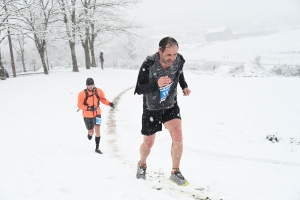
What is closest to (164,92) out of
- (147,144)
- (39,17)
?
(147,144)

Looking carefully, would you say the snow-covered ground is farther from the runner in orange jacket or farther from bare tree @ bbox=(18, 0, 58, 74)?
bare tree @ bbox=(18, 0, 58, 74)

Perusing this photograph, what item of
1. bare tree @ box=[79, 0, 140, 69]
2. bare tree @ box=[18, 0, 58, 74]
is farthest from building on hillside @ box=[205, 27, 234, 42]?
bare tree @ box=[18, 0, 58, 74]

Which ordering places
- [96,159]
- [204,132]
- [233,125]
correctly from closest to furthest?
[96,159]
[204,132]
[233,125]

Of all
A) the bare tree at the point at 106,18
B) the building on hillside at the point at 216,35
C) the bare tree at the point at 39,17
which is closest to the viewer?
the bare tree at the point at 39,17

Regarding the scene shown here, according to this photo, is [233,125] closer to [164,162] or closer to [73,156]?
[164,162]

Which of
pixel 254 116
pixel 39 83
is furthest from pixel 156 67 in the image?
pixel 39 83

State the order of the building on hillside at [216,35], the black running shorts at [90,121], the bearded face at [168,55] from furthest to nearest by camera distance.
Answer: the building on hillside at [216,35] → the black running shorts at [90,121] → the bearded face at [168,55]

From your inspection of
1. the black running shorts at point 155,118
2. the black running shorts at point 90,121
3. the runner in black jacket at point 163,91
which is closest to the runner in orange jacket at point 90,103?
the black running shorts at point 90,121

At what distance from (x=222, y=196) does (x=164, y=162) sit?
2126mm

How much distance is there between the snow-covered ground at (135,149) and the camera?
4.09 metres

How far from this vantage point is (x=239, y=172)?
5.73 metres

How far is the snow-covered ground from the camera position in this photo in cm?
409

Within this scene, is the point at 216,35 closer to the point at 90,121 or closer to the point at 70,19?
the point at 70,19

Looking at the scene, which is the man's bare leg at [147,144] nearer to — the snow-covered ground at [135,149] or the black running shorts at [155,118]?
the black running shorts at [155,118]
